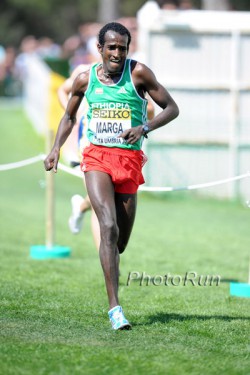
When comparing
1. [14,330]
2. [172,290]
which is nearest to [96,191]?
[14,330]

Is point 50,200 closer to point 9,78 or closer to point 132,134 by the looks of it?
point 132,134

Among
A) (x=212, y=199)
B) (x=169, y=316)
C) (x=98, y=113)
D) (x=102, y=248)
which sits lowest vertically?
(x=212, y=199)

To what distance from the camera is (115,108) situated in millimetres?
7363

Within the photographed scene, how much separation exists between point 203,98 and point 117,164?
10.8 metres

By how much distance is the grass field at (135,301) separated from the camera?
6.19 meters

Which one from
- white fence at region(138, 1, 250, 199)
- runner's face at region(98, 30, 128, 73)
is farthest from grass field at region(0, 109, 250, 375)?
runner's face at region(98, 30, 128, 73)

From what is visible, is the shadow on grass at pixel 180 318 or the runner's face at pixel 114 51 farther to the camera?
the shadow on grass at pixel 180 318

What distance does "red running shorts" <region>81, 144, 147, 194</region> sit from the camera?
7371mm

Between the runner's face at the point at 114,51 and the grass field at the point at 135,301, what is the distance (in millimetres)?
1851

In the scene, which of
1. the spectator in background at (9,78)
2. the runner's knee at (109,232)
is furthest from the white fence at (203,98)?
the spectator in background at (9,78)

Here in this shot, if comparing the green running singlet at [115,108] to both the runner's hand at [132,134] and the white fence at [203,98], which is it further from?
the white fence at [203,98]

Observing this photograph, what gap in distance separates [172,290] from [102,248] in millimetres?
2310

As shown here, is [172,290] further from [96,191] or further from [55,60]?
[55,60]

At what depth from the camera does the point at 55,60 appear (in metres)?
35.8
